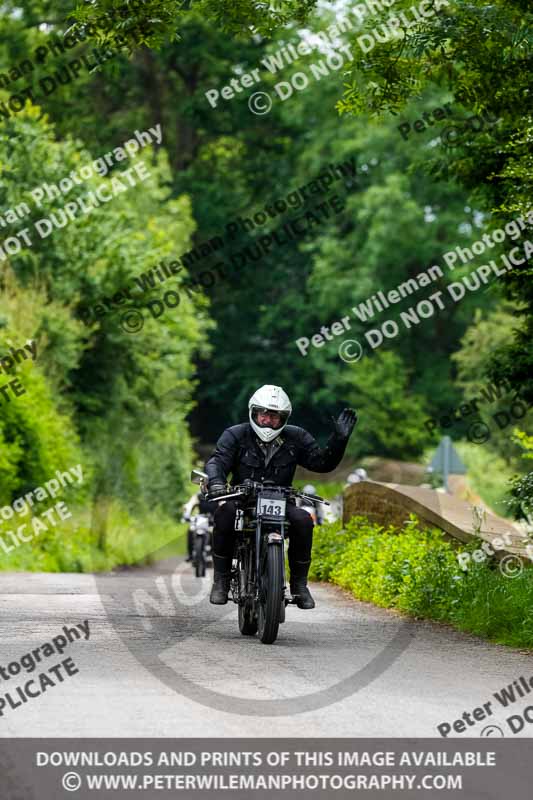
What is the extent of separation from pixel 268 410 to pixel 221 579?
139 centimetres

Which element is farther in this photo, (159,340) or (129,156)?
(129,156)

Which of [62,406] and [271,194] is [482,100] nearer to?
[62,406]

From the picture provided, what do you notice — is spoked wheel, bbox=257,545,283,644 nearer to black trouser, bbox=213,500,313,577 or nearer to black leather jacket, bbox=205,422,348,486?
black trouser, bbox=213,500,313,577

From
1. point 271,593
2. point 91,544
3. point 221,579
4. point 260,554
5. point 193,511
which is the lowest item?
point 91,544

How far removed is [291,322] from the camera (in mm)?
64688

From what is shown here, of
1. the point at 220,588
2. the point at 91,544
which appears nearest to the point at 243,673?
the point at 220,588

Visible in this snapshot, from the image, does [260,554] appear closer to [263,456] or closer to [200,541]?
[263,456]

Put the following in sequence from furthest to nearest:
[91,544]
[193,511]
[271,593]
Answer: [91,544]
[193,511]
[271,593]

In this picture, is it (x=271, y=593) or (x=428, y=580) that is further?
(x=428, y=580)

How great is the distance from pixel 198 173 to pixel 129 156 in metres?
11.7

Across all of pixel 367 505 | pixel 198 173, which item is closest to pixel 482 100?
pixel 367 505

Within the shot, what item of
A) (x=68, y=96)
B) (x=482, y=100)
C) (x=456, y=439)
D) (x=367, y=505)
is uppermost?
(x=68, y=96)

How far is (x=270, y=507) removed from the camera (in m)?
12.0

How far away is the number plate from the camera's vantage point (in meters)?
12.0
